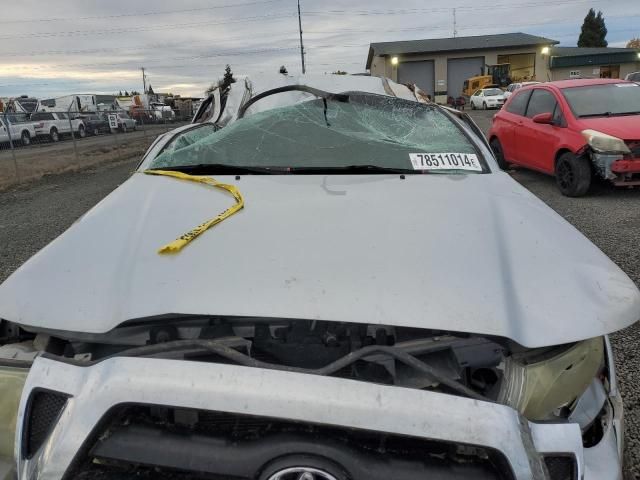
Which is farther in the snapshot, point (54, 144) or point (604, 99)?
point (54, 144)

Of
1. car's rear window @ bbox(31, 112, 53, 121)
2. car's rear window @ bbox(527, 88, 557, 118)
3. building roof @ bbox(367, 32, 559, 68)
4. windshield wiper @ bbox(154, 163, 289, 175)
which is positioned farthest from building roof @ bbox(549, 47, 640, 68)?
windshield wiper @ bbox(154, 163, 289, 175)

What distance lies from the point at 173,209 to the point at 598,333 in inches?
65.8

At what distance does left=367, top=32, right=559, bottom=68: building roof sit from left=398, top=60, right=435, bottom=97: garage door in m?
1.33

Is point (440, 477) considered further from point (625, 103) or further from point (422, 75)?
point (422, 75)

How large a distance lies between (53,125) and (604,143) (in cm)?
2250

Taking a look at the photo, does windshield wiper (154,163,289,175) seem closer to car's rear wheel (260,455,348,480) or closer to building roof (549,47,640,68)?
car's rear wheel (260,455,348,480)

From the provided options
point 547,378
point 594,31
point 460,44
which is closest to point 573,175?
point 547,378

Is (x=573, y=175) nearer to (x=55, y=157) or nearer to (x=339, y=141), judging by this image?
(x=339, y=141)

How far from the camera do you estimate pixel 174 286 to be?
1708mm

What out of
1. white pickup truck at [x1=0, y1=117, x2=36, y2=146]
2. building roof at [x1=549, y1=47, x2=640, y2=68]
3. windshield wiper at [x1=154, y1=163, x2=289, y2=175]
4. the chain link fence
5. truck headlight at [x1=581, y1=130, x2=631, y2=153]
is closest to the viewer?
windshield wiper at [x1=154, y1=163, x2=289, y2=175]

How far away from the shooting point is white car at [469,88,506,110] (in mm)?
31177

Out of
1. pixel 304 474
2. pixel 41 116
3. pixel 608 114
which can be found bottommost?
pixel 304 474

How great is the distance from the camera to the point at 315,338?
67.4 inches

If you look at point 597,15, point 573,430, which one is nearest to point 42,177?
point 573,430
